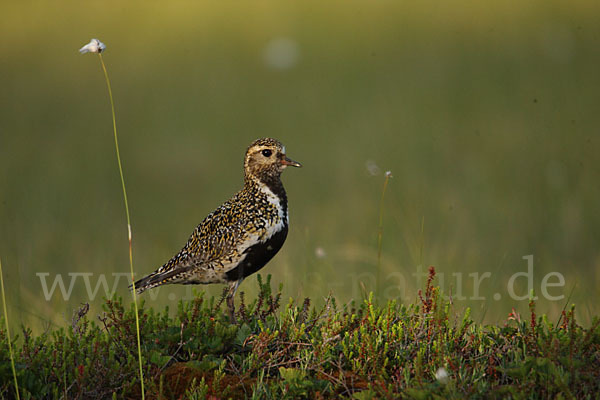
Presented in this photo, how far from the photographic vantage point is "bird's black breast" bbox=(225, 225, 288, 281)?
5.25 meters

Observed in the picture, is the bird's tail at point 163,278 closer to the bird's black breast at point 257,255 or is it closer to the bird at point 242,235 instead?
the bird at point 242,235

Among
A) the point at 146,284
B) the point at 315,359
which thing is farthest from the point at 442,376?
the point at 146,284

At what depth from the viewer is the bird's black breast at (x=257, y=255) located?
207 inches

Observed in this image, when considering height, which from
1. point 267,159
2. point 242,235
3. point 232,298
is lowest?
point 232,298

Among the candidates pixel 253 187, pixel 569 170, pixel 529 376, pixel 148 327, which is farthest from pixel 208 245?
pixel 569 170

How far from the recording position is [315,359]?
4332 millimetres

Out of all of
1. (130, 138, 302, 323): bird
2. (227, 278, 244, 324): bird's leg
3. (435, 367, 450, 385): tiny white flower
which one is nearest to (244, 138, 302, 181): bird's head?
(130, 138, 302, 323): bird

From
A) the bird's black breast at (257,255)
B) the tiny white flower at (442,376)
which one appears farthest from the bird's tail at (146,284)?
the tiny white flower at (442,376)

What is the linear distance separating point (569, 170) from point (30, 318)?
6897 mm

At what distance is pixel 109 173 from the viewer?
39.0 ft

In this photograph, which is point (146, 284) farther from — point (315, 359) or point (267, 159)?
point (315, 359)

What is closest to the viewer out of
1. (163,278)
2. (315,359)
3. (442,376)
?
(442,376)

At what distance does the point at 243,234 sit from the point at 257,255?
17cm

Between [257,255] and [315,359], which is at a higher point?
[257,255]
